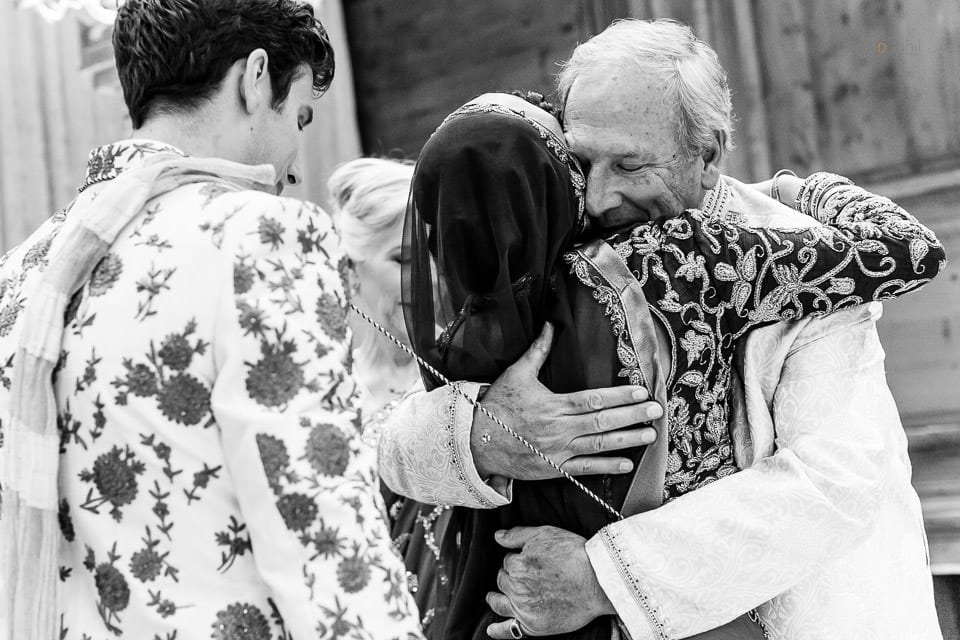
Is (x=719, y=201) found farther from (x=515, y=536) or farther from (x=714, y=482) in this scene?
(x=515, y=536)

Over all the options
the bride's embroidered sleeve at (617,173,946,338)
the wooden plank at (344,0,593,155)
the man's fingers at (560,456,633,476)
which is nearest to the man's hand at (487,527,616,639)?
the man's fingers at (560,456,633,476)

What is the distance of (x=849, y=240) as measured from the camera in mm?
1537

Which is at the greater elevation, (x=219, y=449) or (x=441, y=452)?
(x=219, y=449)

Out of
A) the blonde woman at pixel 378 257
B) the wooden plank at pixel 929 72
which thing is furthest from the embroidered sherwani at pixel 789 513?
the wooden plank at pixel 929 72

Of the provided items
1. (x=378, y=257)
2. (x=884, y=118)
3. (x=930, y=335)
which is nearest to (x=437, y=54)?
(x=378, y=257)

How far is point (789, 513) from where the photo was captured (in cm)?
153

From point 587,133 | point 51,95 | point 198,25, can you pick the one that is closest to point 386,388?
point 587,133

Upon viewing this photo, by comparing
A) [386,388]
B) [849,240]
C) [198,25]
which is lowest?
[386,388]

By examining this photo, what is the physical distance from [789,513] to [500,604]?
43 cm

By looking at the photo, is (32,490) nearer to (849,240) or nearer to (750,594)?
(750,594)

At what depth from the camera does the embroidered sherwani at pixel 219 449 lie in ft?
3.84

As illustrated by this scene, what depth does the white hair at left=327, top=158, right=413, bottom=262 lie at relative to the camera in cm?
293

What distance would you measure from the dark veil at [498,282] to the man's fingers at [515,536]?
0.03 meters

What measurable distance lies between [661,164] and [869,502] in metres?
0.56
